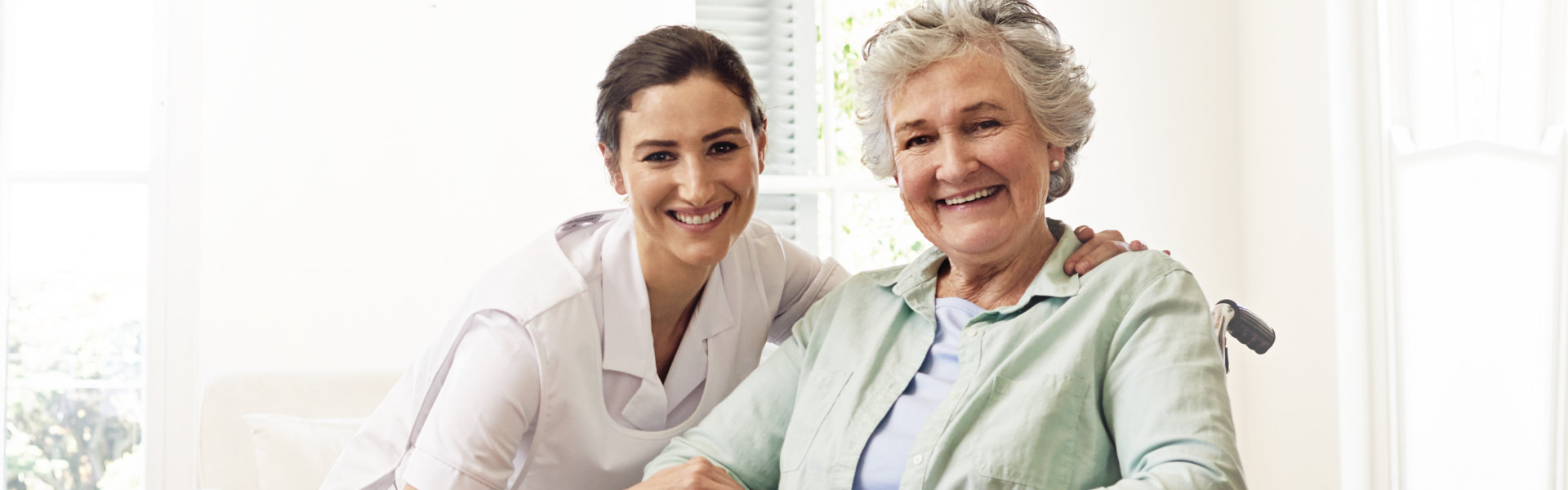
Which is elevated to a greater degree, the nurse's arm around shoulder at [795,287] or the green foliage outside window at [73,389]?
the nurse's arm around shoulder at [795,287]

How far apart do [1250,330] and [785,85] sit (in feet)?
6.17

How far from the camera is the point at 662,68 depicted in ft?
5.28

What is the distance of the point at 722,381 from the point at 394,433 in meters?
0.52

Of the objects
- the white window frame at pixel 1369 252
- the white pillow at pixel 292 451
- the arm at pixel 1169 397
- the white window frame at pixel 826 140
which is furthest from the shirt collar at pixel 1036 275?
the white window frame at pixel 1369 252

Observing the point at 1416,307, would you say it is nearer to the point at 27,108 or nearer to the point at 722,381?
the point at 722,381

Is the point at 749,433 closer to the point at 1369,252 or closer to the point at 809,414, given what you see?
the point at 809,414

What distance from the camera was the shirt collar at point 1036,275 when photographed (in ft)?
4.57

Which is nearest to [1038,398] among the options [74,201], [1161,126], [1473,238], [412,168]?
[1473,238]

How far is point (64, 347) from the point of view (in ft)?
10.0

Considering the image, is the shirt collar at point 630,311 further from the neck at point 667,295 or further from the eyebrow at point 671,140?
the eyebrow at point 671,140

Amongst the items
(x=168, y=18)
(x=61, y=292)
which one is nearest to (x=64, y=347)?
(x=61, y=292)

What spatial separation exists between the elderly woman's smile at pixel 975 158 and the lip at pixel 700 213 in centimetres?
31

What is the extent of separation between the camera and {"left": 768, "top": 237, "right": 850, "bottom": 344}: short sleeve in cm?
194

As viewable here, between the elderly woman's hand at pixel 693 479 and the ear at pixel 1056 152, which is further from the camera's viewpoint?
the ear at pixel 1056 152
